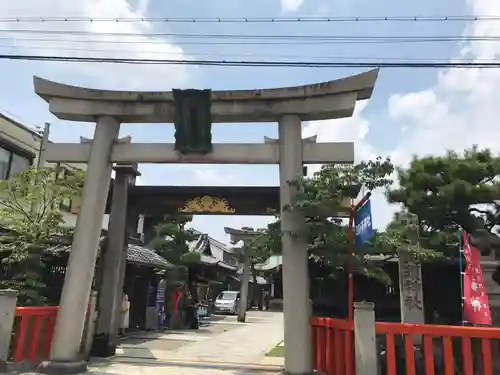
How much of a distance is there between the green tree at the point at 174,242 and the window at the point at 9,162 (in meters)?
7.71

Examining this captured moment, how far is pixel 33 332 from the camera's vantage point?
361 inches

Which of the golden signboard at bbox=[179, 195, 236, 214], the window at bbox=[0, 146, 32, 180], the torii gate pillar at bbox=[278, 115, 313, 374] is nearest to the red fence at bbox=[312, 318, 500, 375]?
the torii gate pillar at bbox=[278, 115, 313, 374]

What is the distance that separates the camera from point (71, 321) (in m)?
9.13

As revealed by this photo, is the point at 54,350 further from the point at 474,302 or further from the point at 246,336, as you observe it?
the point at 246,336

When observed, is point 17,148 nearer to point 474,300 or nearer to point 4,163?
point 4,163

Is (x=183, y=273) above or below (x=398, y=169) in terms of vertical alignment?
below

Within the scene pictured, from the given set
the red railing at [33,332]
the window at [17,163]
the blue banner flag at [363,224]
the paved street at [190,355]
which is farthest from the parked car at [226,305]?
the blue banner flag at [363,224]

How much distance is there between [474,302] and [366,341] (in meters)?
2.28

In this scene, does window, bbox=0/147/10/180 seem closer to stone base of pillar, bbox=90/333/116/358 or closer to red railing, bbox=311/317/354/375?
stone base of pillar, bbox=90/333/116/358

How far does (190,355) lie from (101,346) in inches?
95.8

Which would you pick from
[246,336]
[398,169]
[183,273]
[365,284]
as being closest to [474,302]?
[365,284]

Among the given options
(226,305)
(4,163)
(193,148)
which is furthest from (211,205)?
(226,305)

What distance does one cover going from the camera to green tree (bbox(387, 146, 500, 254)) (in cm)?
1077

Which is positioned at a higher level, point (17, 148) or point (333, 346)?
point (17, 148)
